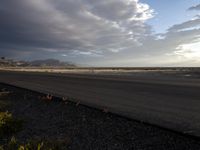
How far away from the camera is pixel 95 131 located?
357 inches

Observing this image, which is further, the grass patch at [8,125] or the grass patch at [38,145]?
the grass patch at [8,125]

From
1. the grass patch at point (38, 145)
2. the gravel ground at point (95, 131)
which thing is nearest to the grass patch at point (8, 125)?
the gravel ground at point (95, 131)

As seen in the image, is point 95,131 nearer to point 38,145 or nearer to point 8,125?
point 38,145

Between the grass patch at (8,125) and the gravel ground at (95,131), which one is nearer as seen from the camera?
the gravel ground at (95,131)

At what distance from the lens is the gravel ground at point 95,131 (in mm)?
7461

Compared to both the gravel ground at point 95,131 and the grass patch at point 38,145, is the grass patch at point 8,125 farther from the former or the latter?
the grass patch at point 38,145

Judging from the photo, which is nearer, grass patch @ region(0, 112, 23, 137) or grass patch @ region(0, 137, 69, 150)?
grass patch @ region(0, 137, 69, 150)

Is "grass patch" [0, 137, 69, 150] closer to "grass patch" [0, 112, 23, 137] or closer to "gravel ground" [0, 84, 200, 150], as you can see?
"gravel ground" [0, 84, 200, 150]

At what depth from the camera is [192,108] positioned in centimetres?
1287

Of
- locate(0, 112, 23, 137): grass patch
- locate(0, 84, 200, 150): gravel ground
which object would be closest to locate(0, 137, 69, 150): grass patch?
locate(0, 84, 200, 150): gravel ground

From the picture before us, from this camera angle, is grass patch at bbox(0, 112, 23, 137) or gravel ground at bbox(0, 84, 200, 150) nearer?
gravel ground at bbox(0, 84, 200, 150)

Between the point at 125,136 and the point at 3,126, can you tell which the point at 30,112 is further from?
the point at 125,136

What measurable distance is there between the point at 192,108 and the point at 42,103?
25.5ft

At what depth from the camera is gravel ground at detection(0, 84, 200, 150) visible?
24.5 ft
